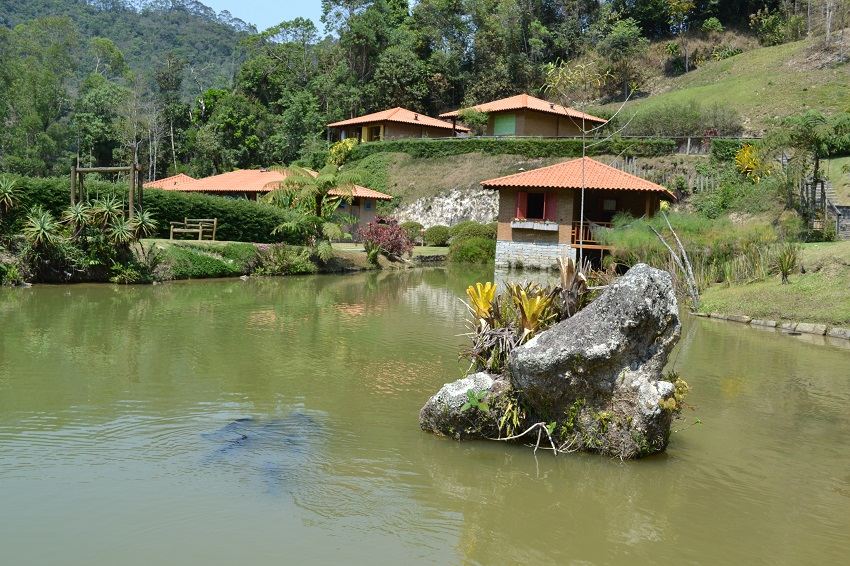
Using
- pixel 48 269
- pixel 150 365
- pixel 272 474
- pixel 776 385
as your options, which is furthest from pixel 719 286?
pixel 48 269

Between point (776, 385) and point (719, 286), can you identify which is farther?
point (719, 286)

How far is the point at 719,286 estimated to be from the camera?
80.5ft

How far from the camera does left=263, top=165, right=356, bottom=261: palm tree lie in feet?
111

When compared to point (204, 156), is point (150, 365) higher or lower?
lower

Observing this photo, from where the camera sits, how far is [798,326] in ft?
65.5

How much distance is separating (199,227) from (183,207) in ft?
3.68

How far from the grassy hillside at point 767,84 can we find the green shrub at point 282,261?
33.9 metres

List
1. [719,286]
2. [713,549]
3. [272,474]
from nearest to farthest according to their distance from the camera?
[713,549], [272,474], [719,286]

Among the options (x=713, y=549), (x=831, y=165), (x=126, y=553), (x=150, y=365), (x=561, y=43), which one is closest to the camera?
(x=126, y=553)

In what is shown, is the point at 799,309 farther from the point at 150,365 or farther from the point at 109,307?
the point at 109,307

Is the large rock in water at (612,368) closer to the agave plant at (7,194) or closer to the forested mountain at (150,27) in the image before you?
the agave plant at (7,194)

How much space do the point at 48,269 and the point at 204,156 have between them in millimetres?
43067

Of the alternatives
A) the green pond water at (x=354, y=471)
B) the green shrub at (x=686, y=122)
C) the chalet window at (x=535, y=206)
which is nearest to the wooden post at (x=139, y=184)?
the green pond water at (x=354, y=471)

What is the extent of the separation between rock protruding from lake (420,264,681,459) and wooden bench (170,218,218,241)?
79.9ft
